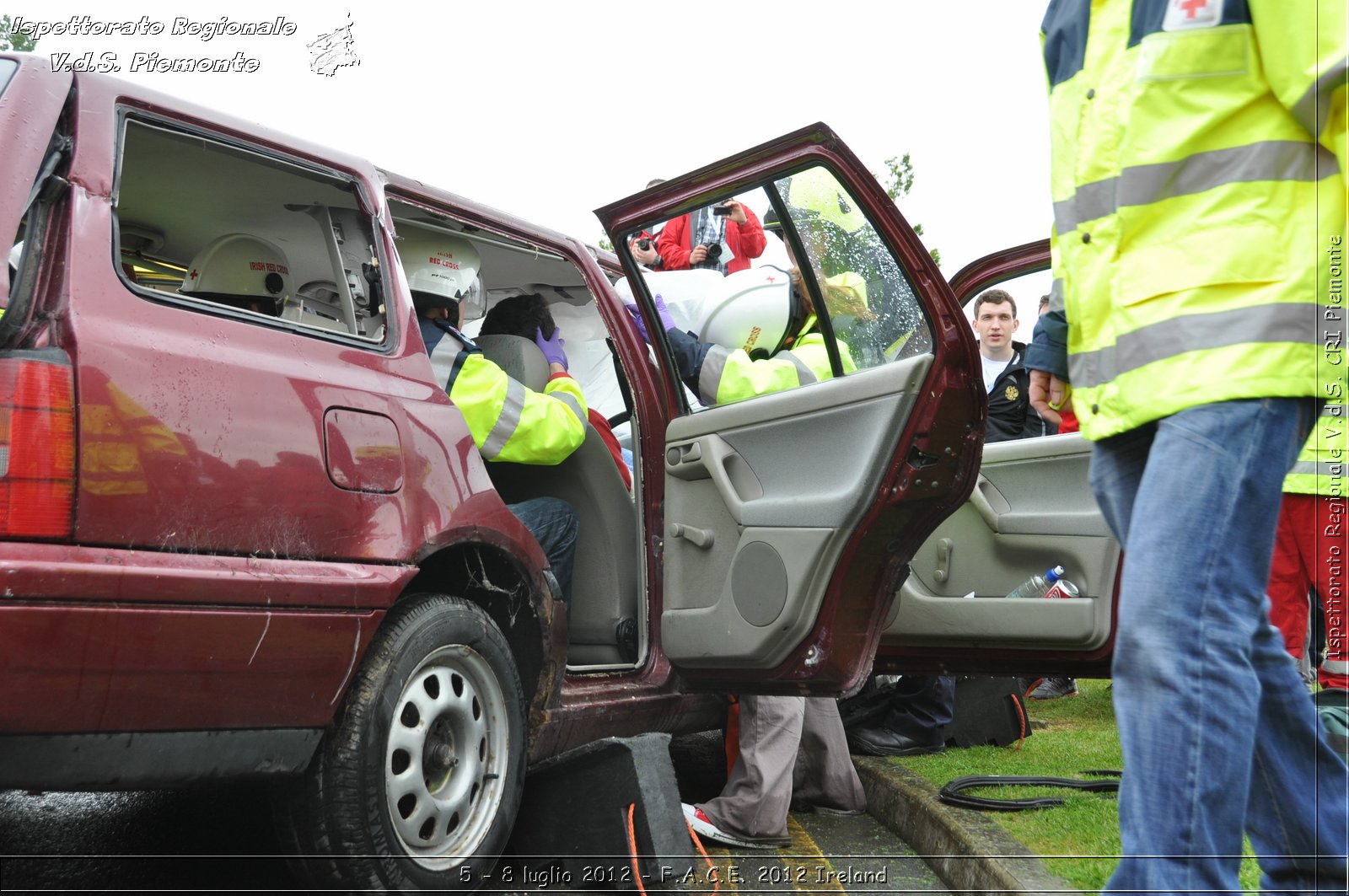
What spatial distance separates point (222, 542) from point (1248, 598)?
6.13 ft

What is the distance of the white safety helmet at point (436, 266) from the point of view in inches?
155

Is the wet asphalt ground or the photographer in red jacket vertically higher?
the photographer in red jacket

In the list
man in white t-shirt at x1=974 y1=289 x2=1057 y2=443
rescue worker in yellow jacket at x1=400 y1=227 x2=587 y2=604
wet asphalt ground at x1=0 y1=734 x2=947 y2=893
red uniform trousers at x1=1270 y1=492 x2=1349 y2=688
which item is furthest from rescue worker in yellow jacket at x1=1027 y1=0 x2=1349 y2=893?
man in white t-shirt at x1=974 y1=289 x2=1057 y2=443

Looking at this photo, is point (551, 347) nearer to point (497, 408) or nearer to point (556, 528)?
point (556, 528)

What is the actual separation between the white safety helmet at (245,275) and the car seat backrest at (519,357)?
0.83m

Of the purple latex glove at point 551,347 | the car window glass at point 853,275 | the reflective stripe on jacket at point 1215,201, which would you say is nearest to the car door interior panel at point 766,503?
the car window glass at point 853,275

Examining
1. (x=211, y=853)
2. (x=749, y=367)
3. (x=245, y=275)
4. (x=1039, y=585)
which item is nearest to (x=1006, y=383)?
(x=1039, y=585)

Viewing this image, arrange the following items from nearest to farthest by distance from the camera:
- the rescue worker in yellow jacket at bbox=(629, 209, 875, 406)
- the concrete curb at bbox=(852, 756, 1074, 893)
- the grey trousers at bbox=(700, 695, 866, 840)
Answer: the concrete curb at bbox=(852, 756, 1074, 893)
the rescue worker in yellow jacket at bbox=(629, 209, 875, 406)
the grey trousers at bbox=(700, 695, 866, 840)

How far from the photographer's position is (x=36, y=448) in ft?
6.91

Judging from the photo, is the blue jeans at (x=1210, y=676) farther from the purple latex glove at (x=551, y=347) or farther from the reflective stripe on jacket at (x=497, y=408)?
the purple latex glove at (x=551, y=347)

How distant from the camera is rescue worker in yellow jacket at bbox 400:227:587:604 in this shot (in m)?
3.54

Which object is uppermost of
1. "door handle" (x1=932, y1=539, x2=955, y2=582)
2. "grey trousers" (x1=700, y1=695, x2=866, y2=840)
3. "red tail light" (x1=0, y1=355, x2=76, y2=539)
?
"red tail light" (x1=0, y1=355, x2=76, y2=539)

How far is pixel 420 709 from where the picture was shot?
2.83 meters

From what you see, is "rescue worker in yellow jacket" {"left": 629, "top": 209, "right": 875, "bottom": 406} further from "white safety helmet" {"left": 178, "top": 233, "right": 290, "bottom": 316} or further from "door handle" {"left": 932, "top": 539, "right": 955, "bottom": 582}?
"white safety helmet" {"left": 178, "top": 233, "right": 290, "bottom": 316}
